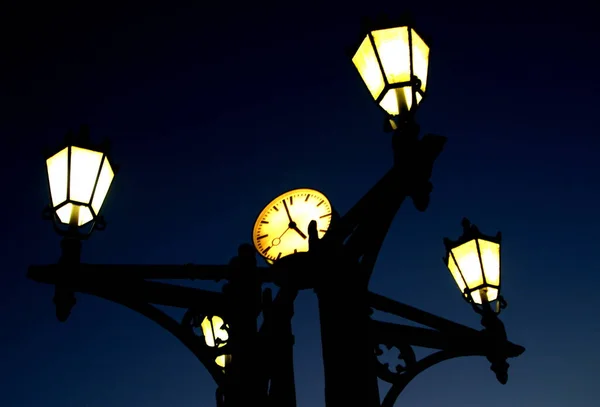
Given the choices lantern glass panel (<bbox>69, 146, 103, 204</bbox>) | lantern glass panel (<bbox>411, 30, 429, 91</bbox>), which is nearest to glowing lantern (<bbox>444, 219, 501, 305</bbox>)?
lantern glass panel (<bbox>411, 30, 429, 91</bbox>)

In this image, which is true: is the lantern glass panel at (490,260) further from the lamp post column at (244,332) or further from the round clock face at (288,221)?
the lamp post column at (244,332)

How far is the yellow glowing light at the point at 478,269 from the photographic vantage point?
5.88m

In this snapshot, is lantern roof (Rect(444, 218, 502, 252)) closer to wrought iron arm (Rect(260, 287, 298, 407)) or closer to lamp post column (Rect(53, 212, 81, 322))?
wrought iron arm (Rect(260, 287, 298, 407))

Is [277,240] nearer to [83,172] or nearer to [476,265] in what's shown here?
[476,265]

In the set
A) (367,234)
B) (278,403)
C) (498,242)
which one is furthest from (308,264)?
(498,242)

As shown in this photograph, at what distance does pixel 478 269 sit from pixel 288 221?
2.15 metres

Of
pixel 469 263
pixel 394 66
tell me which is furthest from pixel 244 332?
pixel 394 66

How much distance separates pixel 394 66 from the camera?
13.2 feet

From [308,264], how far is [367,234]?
1.48 ft

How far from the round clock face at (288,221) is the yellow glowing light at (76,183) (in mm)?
2011

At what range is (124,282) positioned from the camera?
5.13m

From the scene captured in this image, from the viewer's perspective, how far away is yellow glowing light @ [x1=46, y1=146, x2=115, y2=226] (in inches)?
197

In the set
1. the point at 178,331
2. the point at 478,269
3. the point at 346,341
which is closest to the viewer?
the point at 346,341

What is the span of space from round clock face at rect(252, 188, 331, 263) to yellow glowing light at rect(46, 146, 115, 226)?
6.60ft
